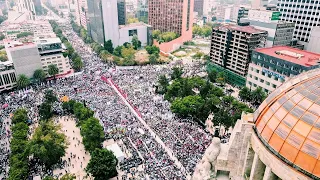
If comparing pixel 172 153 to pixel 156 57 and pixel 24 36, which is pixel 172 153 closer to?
pixel 156 57

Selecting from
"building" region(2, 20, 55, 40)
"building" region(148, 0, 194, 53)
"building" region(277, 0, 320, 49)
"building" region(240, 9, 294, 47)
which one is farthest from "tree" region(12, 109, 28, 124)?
"building" region(2, 20, 55, 40)

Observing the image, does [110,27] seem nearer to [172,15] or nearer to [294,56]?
[172,15]

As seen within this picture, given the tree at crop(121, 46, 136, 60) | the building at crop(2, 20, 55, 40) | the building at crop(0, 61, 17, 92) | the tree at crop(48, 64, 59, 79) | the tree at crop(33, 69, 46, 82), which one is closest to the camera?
the building at crop(0, 61, 17, 92)

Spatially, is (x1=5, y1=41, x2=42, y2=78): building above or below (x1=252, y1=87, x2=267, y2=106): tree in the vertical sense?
→ above

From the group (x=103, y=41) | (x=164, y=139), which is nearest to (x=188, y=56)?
(x=103, y=41)

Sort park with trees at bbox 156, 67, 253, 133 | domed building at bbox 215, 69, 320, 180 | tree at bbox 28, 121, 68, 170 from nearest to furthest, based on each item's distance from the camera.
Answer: domed building at bbox 215, 69, 320, 180 → tree at bbox 28, 121, 68, 170 → park with trees at bbox 156, 67, 253, 133

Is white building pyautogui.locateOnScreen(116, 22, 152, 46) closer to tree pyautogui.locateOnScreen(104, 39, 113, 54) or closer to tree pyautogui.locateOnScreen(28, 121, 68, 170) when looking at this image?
tree pyautogui.locateOnScreen(104, 39, 113, 54)

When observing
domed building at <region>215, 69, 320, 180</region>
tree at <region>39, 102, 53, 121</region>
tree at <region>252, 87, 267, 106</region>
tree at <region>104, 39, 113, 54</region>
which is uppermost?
domed building at <region>215, 69, 320, 180</region>
